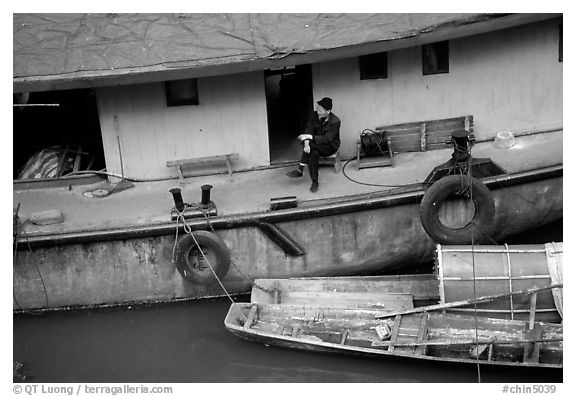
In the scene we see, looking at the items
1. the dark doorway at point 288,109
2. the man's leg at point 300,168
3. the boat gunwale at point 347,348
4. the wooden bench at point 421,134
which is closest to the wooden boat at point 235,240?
the man's leg at point 300,168

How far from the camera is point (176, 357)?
10125 millimetres

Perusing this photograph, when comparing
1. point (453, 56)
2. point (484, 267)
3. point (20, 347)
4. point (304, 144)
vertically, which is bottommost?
point (20, 347)

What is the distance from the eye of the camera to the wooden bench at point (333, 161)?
11.7 metres

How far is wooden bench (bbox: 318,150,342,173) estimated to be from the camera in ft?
38.4

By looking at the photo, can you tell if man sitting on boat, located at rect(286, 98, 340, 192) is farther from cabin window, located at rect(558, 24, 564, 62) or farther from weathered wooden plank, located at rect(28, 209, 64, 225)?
cabin window, located at rect(558, 24, 564, 62)

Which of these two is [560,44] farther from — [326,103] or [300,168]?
[300,168]

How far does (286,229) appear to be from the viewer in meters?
10.7

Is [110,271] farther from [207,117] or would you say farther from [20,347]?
[207,117]

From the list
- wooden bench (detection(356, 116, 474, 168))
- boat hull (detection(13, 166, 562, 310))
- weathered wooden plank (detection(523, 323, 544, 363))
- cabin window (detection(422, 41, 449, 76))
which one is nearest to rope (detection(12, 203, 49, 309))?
boat hull (detection(13, 166, 562, 310))

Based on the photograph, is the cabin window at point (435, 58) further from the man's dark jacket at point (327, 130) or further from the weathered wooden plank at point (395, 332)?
the weathered wooden plank at point (395, 332)

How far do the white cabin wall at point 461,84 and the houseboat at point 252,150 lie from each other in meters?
0.02

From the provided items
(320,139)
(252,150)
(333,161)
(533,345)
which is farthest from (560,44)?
(533,345)

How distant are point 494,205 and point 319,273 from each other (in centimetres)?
252

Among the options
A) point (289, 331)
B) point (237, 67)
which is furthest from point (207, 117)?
point (289, 331)
